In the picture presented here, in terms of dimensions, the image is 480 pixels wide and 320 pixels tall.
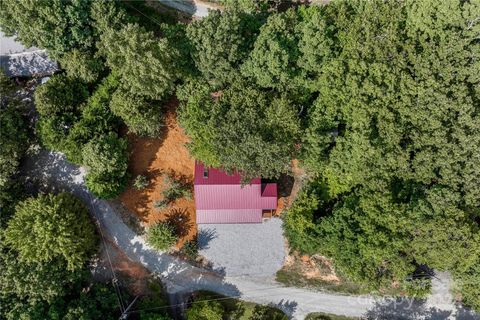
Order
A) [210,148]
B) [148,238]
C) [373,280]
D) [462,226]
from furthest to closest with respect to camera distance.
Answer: [148,238], [210,148], [373,280], [462,226]

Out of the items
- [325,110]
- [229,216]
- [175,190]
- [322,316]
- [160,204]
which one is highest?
[325,110]

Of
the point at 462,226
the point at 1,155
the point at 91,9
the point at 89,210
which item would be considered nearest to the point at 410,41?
the point at 462,226

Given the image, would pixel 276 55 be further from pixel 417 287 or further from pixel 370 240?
pixel 417 287

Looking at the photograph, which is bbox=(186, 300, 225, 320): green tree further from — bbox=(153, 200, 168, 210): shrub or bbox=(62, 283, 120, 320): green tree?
bbox=(153, 200, 168, 210): shrub

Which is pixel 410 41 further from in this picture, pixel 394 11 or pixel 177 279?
pixel 177 279

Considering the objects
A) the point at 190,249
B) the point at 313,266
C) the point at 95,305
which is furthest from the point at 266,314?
the point at 95,305

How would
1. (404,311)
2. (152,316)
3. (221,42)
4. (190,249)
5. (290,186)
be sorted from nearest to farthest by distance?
1. (221,42)
2. (152,316)
3. (404,311)
4. (190,249)
5. (290,186)

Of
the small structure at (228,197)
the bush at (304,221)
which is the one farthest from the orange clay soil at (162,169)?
the bush at (304,221)

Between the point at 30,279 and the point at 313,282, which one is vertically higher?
the point at 30,279
